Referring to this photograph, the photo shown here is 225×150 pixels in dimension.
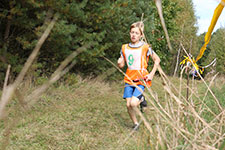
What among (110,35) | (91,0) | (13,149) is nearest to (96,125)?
(13,149)

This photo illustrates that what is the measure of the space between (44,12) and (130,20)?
335 centimetres

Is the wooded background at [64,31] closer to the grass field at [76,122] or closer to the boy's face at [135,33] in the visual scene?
the boy's face at [135,33]

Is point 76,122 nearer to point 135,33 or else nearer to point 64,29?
point 135,33

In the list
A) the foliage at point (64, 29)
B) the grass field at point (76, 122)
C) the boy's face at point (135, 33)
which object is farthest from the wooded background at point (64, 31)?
the grass field at point (76, 122)

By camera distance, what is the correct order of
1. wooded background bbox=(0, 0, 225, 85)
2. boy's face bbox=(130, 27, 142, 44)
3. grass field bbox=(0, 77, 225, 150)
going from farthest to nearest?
wooded background bbox=(0, 0, 225, 85) → boy's face bbox=(130, 27, 142, 44) → grass field bbox=(0, 77, 225, 150)

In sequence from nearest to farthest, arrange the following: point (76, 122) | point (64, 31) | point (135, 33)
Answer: point (135, 33) → point (76, 122) → point (64, 31)

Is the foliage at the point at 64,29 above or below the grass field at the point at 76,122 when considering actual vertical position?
above

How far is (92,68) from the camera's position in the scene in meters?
8.09

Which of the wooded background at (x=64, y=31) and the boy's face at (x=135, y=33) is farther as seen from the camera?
the wooded background at (x=64, y=31)

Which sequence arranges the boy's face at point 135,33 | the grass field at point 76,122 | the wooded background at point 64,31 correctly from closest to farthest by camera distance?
the grass field at point 76,122
the boy's face at point 135,33
the wooded background at point 64,31

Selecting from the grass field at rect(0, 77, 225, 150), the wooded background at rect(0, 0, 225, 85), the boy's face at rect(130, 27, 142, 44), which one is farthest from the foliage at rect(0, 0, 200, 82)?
the grass field at rect(0, 77, 225, 150)

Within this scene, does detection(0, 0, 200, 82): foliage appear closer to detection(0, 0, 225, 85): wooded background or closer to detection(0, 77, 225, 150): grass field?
detection(0, 0, 225, 85): wooded background

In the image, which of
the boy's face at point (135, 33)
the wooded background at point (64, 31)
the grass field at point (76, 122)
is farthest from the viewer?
the wooded background at point (64, 31)

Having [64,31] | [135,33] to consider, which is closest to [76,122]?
[135,33]
